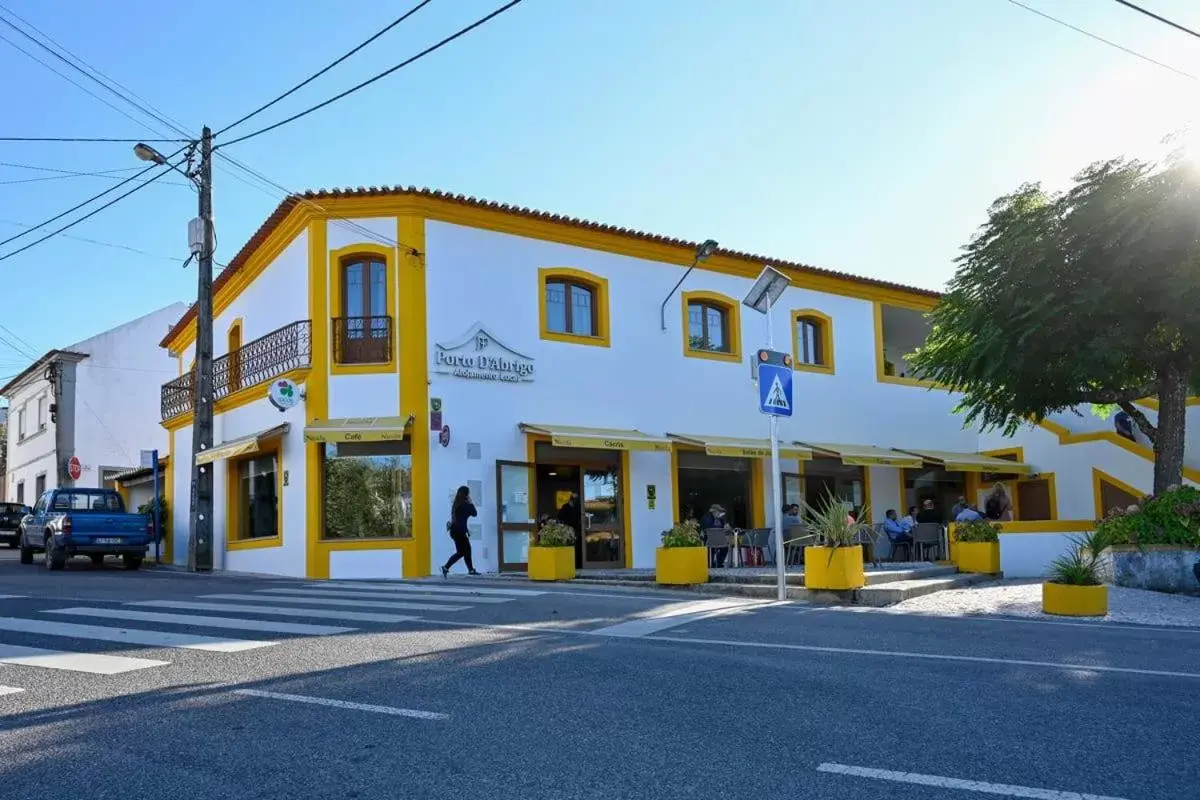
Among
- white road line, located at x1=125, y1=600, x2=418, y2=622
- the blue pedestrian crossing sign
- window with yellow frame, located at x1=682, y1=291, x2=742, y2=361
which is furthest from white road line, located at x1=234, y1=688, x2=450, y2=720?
window with yellow frame, located at x1=682, y1=291, x2=742, y2=361

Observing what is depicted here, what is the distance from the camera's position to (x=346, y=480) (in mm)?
18391

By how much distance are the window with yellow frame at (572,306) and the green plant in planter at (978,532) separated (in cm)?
793

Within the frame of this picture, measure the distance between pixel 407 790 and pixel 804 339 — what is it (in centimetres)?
2113

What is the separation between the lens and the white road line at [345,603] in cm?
1080

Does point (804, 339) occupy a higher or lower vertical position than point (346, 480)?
higher

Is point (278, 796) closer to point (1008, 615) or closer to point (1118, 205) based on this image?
point (1008, 615)

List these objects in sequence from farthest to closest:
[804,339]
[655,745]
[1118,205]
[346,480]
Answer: [804,339]
[346,480]
[1118,205]
[655,745]

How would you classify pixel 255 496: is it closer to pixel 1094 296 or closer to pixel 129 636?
pixel 129 636

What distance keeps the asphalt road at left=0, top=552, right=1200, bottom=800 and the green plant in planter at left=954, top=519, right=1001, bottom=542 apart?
19.7 feet

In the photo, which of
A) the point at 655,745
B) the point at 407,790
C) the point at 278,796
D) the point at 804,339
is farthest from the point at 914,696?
the point at 804,339

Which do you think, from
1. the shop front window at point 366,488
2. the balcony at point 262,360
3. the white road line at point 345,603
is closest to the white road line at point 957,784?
the white road line at point 345,603

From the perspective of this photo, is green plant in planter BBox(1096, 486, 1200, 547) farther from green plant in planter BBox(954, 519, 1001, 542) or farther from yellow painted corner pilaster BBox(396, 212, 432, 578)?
yellow painted corner pilaster BBox(396, 212, 432, 578)

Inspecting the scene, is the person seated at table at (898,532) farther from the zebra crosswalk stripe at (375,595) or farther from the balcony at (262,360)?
the balcony at (262,360)

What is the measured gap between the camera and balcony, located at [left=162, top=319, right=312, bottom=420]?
18.9 metres
